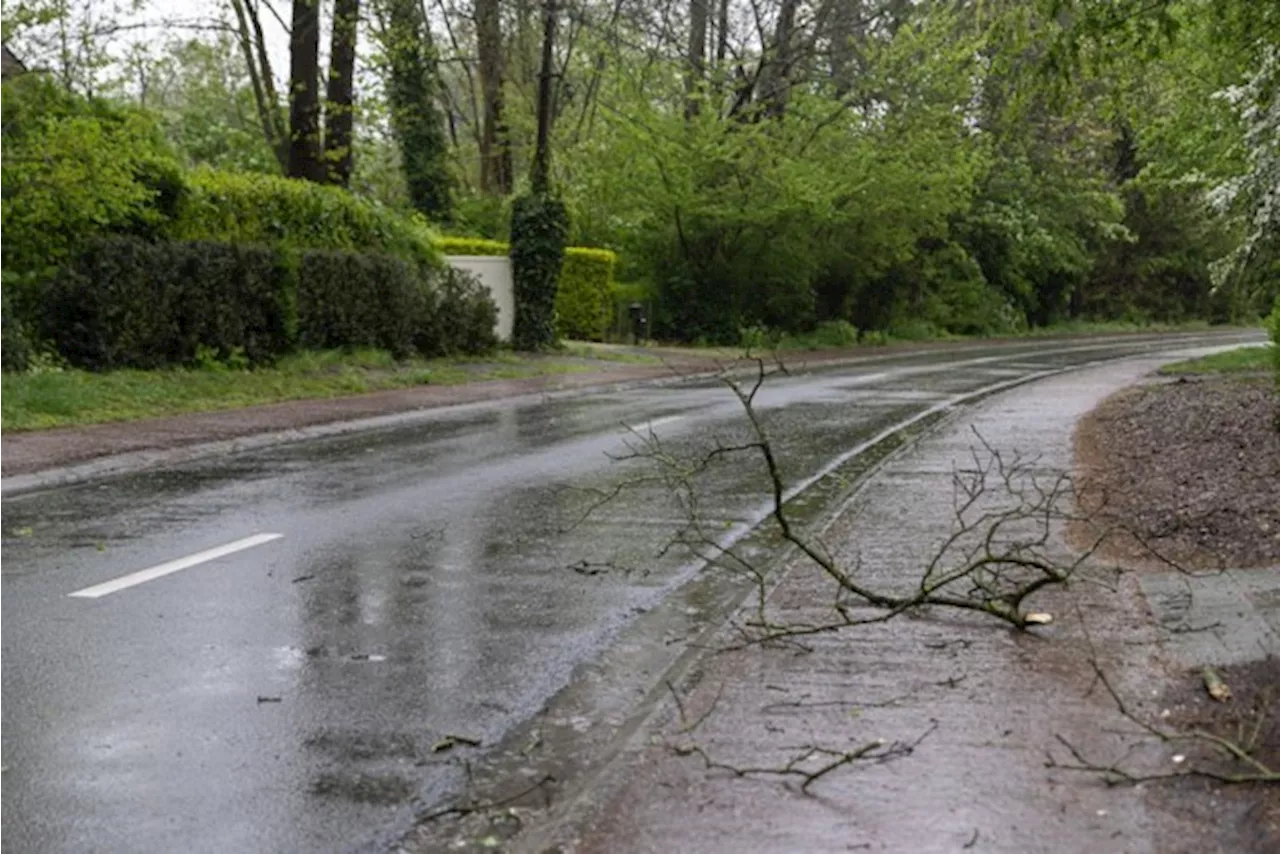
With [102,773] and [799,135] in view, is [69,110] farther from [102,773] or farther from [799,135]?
[799,135]

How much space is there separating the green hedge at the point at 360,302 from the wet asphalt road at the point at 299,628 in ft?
30.0

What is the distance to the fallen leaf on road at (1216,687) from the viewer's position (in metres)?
5.37

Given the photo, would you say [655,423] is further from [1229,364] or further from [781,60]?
[781,60]

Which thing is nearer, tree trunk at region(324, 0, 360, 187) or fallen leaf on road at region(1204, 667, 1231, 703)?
fallen leaf on road at region(1204, 667, 1231, 703)

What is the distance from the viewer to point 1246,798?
4320 millimetres

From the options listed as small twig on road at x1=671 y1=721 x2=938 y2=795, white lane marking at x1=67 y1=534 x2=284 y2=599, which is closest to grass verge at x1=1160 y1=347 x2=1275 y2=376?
white lane marking at x1=67 y1=534 x2=284 y2=599

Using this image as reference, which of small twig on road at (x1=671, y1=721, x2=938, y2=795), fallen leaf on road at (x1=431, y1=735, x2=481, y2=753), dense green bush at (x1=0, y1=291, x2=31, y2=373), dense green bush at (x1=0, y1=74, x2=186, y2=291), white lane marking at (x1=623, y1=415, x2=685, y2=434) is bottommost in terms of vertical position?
white lane marking at (x1=623, y1=415, x2=685, y2=434)

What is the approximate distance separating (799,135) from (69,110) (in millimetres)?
20402

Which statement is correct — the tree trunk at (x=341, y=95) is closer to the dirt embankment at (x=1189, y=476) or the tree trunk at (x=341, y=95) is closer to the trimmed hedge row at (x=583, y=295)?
the trimmed hedge row at (x=583, y=295)

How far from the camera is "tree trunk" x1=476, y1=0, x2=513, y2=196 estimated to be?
127 ft

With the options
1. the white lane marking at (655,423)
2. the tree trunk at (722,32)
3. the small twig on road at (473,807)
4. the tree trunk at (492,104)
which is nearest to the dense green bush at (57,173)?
the white lane marking at (655,423)

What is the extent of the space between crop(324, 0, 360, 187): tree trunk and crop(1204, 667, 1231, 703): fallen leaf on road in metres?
23.7

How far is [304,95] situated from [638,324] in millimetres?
10838

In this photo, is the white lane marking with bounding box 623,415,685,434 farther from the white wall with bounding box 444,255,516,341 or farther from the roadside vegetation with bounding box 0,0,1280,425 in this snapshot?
the white wall with bounding box 444,255,516,341
